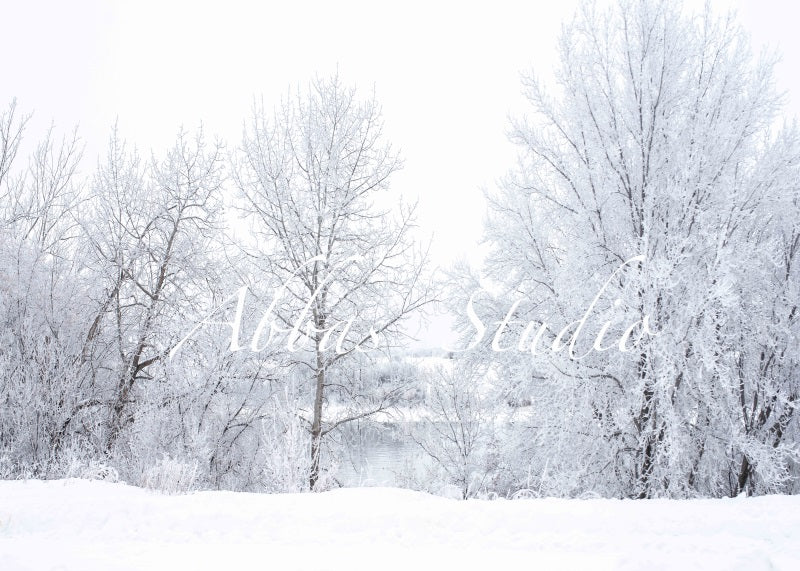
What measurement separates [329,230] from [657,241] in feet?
18.6

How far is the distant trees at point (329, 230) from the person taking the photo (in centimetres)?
987

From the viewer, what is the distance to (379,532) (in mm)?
4648

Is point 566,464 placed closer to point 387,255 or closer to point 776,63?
point 387,255

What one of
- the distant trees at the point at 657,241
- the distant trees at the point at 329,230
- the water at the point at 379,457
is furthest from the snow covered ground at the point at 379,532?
the distant trees at the point at 329,230

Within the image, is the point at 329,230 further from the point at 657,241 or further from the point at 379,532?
the point at 379,532

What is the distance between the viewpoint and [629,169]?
27.5 ft

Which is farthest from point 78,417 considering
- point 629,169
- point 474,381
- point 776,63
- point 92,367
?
point 776,63

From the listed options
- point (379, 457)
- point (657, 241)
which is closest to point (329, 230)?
point (657, 241)

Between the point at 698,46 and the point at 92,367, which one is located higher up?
the point at 698,46

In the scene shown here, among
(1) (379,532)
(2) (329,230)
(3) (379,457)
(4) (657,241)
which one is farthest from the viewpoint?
(3) (379,457)

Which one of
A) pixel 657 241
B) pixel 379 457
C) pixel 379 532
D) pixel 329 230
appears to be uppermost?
pixel 329 230

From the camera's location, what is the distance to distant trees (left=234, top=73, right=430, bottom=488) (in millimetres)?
9867

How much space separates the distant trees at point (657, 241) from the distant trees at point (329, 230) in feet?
7.70

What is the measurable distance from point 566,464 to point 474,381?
6.97 ft
